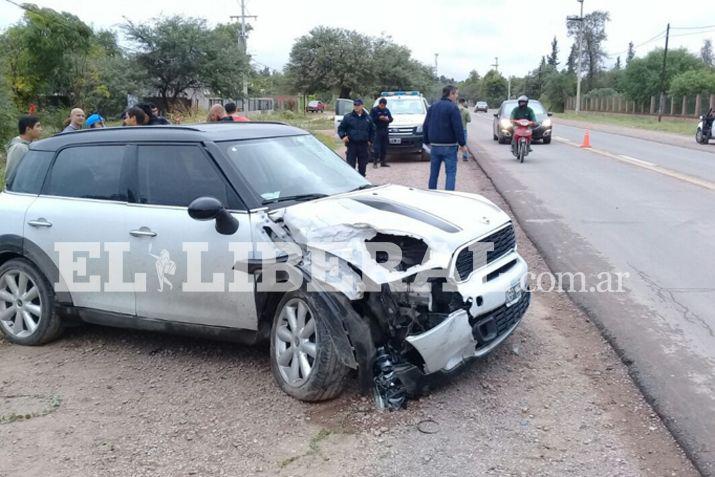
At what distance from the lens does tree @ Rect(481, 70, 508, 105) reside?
124 m

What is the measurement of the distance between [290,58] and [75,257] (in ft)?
163

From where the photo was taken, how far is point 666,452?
3.62 metres

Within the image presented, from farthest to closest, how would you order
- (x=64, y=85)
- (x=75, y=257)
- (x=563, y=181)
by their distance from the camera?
(x=64, y=85) → (x=563, y=181) → (x=75, y=257)

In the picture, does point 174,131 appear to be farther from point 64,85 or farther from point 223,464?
point 64,85

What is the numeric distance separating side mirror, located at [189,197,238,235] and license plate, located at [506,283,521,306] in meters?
1.83

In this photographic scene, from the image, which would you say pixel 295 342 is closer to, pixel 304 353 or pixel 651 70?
pixel 304 353

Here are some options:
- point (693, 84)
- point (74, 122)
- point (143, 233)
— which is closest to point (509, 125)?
point (74, 122)

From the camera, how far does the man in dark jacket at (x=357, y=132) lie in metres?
13.3

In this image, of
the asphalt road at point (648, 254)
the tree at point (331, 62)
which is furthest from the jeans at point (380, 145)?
the tree at point (331, 62)

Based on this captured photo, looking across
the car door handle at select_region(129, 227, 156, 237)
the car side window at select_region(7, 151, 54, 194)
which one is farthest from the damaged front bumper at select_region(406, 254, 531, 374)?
the car side window at select_region(7, 151, 54, 194)

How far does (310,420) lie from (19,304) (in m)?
2.93

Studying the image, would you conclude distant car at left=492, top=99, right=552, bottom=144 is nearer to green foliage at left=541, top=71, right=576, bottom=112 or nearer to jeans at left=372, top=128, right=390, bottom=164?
jeans at left=372, top=128, right=390, bottom=164

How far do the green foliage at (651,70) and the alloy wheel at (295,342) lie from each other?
69.3 m

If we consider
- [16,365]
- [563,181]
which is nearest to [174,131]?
[16,365]
